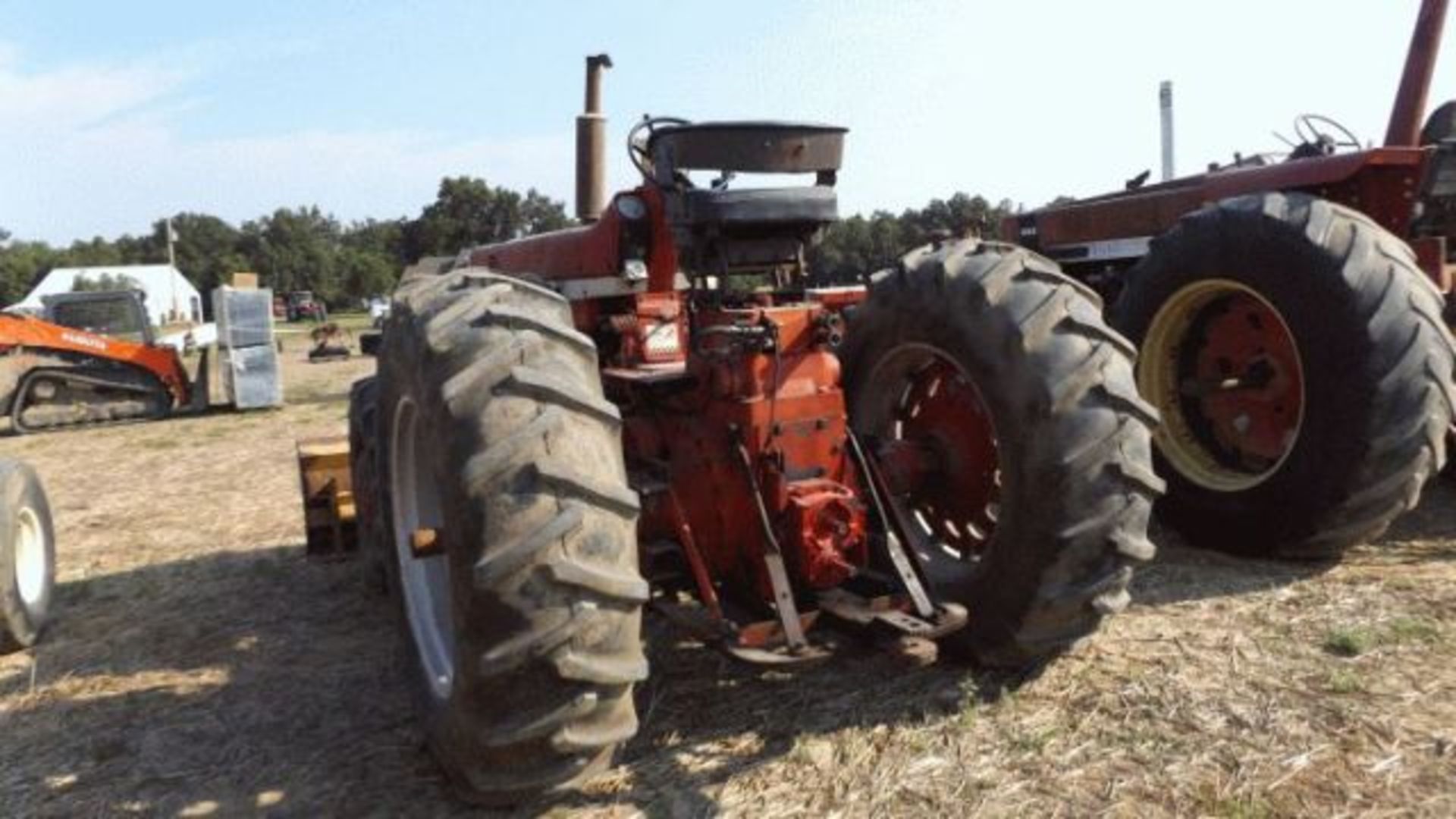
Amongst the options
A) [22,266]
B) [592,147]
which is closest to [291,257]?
[22,266]

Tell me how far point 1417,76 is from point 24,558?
829cm

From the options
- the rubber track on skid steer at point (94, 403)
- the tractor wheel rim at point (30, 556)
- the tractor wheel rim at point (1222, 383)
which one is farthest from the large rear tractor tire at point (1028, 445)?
the rubber track on skid steer at point (94, 403)

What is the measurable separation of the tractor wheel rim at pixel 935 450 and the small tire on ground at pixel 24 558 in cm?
373

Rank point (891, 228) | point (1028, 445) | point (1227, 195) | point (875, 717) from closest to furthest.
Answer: point (1028, 445) < point (875, 717) < point (1227, 195) < point (891, 228)

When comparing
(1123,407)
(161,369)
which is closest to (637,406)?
(1123,407)

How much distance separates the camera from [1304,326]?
4.74 m

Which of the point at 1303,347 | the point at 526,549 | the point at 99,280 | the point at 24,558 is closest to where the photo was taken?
the point at 526,549

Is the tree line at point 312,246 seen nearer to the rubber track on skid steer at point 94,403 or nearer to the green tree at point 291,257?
the green tree at point 291,257

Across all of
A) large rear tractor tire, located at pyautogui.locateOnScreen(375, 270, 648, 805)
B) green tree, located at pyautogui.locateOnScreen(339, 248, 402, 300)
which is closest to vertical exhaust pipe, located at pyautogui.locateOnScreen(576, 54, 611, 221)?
large rear tractor tire, located at pyautogui.locateOnScreen(375, 270, 648, 805)

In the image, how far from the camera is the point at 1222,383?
5352 millimetres

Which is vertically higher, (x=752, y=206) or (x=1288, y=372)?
(x=752, y=206)

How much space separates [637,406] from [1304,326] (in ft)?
9.53

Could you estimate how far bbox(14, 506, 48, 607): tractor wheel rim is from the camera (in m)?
5.11

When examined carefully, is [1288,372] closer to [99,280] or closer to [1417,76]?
[1417,76]
